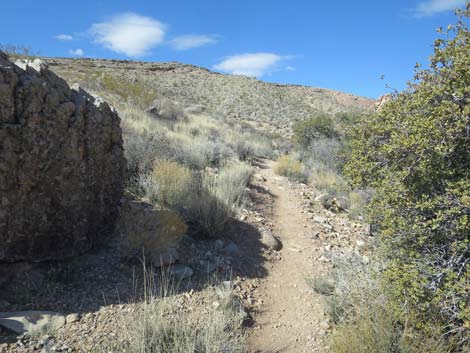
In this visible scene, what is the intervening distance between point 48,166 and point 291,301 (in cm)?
312

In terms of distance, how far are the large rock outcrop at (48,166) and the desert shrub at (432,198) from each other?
10.4 ft

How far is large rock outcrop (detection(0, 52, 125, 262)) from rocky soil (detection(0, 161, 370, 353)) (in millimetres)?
252

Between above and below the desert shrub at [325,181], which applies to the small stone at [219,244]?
below

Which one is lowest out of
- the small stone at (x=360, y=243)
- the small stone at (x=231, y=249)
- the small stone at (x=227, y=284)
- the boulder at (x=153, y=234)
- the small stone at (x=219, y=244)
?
the small stone at (x=227, y=284)

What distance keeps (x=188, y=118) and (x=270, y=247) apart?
10.9 metres

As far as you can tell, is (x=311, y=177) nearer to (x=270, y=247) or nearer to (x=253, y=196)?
(x=253, y=196)

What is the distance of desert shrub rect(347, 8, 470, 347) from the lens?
8.70 ft

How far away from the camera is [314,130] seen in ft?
47.7

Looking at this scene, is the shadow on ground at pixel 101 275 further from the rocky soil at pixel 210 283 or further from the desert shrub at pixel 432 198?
the desert shrub at pixel 432 198

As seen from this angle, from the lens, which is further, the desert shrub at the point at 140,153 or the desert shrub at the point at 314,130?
the desert shrub at the point at 314,130

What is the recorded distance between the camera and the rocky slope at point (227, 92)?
99.4ft

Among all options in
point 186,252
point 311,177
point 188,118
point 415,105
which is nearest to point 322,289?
point 186,252

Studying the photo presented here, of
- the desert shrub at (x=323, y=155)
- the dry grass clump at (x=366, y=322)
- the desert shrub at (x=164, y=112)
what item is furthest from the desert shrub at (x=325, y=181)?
the desert shrub at (x=164, y=112)

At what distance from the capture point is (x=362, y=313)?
10.4 feet
